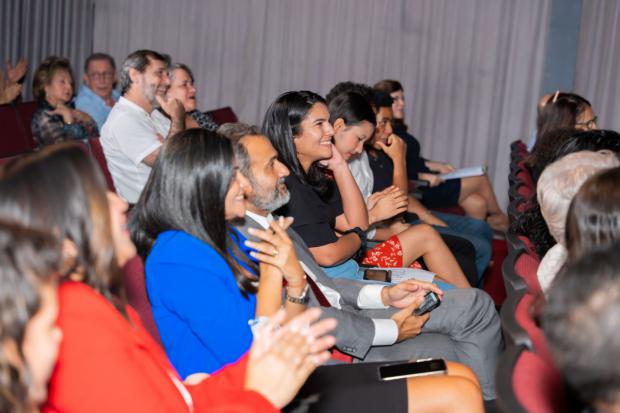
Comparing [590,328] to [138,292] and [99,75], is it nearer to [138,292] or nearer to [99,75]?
[138,292]

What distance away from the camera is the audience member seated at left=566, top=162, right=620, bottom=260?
154 cm

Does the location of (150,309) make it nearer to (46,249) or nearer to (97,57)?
(46,249)

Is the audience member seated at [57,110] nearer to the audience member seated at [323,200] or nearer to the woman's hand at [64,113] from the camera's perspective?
the woman's hand at [64,113]

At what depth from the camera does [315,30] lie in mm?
7410

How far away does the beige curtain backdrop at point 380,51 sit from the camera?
23.0ft

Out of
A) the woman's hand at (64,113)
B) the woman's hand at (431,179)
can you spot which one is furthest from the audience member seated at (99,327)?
the woman's hand at (431,179)

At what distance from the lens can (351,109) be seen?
3.71 m

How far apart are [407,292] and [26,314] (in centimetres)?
182

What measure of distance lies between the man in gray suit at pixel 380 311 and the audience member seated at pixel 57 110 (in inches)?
103

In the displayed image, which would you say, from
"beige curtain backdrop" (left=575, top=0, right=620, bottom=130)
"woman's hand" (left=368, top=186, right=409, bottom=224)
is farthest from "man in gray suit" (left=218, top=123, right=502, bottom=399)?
"beige curtain backdrop" (left=575, top=0, right=620, bottom=130)

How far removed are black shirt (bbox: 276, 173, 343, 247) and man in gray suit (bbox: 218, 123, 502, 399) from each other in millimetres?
203

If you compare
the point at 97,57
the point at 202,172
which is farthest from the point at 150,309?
the point at 97,57

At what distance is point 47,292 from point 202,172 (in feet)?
3.00

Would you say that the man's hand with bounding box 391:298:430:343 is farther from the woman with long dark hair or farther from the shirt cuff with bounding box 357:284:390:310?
the woman with long dark hair
